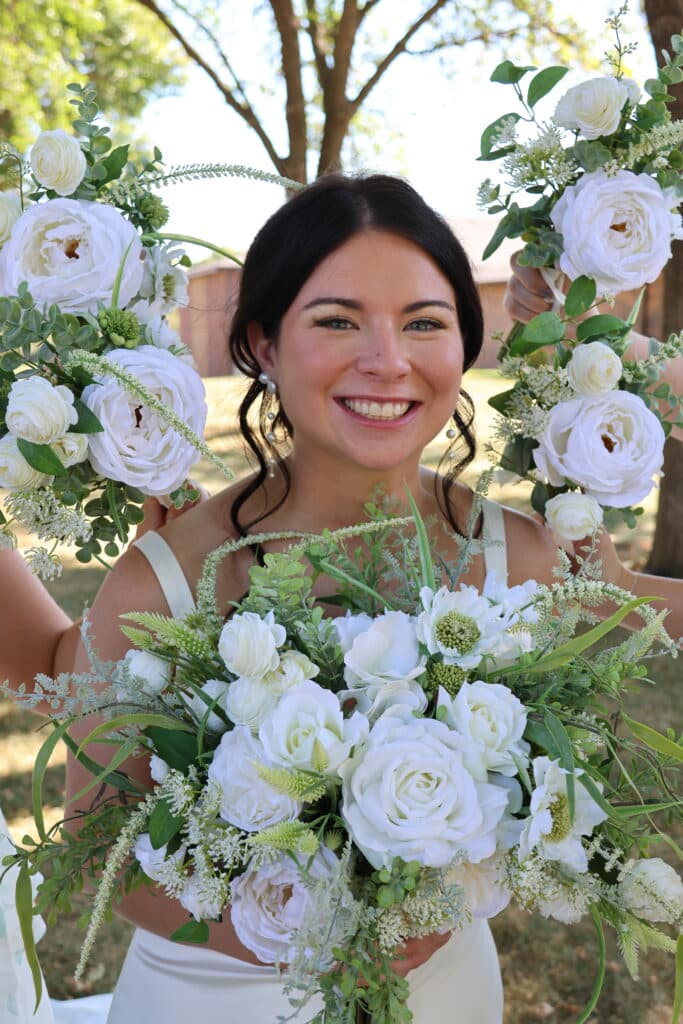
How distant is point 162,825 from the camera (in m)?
1.54

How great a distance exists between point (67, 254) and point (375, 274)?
0.61 metres

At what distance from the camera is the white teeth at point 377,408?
7.03 ft

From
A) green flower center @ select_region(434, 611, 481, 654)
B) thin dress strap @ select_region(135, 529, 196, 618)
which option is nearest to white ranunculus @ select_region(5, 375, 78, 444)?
thin dress strap @ select_region(135, 529, 196, 618)

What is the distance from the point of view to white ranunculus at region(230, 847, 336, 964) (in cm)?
151

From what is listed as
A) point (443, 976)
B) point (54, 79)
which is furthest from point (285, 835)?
point (54, 79)

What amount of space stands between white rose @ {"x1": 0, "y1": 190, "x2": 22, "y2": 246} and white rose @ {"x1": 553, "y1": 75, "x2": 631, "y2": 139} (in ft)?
3.44

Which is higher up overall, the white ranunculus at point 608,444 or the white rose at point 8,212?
the white rose at point 8,212

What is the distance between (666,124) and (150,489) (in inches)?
48.4

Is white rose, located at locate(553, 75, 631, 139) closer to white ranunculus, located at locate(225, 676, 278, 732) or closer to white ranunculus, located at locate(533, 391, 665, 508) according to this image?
white ranunculus, located at locate(533, 391, 665, 508)

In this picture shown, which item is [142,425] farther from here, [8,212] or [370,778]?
[370,778]

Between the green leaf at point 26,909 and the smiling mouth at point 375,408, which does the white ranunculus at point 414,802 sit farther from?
the smiling mouth at point 375,408

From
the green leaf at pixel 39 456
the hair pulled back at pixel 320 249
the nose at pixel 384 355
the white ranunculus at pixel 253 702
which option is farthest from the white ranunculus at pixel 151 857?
the nose at pixel 384 355

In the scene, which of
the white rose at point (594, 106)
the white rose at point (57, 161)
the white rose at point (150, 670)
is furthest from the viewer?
the white rose at point (594, 106)

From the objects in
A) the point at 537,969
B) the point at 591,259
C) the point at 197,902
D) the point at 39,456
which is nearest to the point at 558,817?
the point at 197,902
